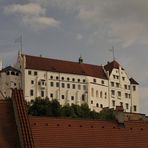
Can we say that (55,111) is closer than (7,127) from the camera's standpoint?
No

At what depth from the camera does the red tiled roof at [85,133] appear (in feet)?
141

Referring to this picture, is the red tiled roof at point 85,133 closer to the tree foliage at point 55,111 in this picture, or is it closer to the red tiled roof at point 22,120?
the red tiled roof at point 22,120

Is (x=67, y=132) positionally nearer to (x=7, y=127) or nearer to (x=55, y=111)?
(x=7, y=127)

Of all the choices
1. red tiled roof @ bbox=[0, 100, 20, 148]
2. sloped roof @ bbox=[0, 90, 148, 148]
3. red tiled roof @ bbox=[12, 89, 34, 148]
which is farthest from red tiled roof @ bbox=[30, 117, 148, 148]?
red tiled roof @ bbox=[0, 100, 20, 148]

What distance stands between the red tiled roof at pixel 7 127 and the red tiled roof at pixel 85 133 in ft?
7.01

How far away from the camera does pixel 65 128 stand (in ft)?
146

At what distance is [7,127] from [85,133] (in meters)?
7.39

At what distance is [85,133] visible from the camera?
45.1 m

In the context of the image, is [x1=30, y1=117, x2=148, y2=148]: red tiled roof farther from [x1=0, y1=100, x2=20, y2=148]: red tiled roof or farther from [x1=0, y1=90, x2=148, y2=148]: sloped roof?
[x1=0, y1=100, x2=20, y2=148]: red tiled roof

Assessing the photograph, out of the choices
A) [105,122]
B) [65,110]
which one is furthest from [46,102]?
[105,122]

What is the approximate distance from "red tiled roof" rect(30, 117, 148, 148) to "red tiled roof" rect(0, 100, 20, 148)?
2.14m

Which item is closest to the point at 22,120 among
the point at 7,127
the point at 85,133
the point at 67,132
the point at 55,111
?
the point at 7,127

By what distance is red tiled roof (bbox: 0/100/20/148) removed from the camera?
39406 mm

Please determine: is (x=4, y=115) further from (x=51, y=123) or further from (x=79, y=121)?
(x=79, y=121)
